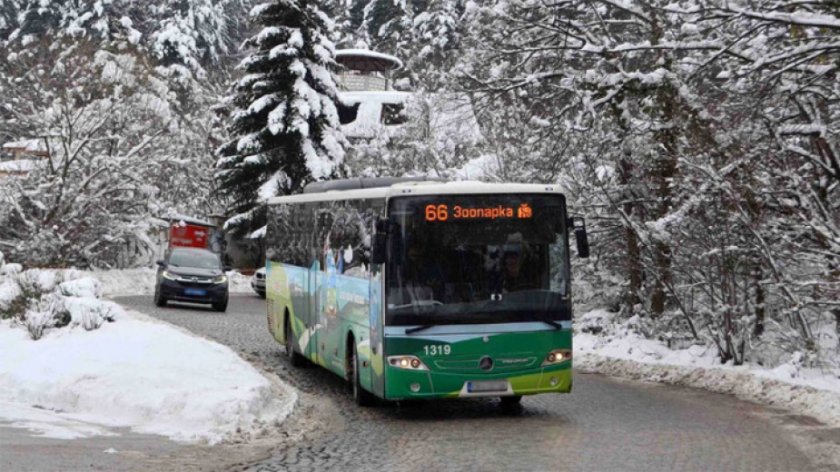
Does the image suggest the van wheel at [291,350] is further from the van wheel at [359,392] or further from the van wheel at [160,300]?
the van wheel at [160,300]

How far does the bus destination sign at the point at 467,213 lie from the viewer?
13375 millimetres

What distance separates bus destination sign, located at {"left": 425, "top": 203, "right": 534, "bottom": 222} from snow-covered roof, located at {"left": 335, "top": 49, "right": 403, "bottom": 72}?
189 ft

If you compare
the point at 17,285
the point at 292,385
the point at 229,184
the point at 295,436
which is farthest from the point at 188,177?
the point at 295,436

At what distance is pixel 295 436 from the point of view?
469 inches

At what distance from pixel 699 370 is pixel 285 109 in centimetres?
3088

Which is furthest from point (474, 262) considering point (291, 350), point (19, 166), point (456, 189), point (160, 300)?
point (19, 166)

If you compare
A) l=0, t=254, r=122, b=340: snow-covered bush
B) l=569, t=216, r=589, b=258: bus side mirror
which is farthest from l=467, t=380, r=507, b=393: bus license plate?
l=0, t=254, r=122, b=340: snow-covered bush

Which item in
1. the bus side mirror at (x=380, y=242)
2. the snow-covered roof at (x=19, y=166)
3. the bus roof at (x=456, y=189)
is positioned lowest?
the bus side mirror at (x=380, y=242)

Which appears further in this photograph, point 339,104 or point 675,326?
point 339,104

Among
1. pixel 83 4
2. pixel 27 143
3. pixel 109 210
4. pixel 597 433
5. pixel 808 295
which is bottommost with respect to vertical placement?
pixel 597 433

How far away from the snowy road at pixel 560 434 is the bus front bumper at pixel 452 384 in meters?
0.35

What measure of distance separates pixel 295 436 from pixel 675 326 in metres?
10.8

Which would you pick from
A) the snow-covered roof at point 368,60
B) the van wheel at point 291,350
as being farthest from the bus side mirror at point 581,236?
the snow-covered roof at point 368,60

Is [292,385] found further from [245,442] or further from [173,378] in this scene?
[245,442]
